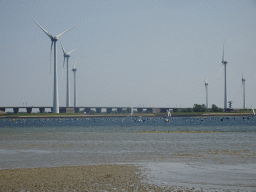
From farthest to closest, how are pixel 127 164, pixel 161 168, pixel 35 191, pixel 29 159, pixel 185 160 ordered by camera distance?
pixel 29 159
pixel 185 160
pixel 127 164
pixel 161 168
pixel 35 191

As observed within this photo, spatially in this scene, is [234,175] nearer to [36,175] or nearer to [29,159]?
[36,175]

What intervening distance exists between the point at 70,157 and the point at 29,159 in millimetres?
4248

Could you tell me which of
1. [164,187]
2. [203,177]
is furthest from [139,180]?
[203,177]

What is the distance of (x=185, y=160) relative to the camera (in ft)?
111

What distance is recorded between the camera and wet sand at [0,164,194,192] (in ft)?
71.2

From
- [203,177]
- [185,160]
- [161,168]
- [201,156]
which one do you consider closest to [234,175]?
[203,177]

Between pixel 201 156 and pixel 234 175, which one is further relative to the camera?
pixel 201 156

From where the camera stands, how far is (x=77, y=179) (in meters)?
24.3

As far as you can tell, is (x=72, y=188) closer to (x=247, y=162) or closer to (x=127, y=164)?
(x=127, y=164)

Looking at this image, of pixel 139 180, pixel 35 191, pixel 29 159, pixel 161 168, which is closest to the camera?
pixel 35 191

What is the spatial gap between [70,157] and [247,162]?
1802cm

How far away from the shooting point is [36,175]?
85.3 feet

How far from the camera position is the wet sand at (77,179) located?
71.2 feet

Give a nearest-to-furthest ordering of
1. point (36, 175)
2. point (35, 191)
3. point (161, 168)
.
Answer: point (35, 191) < point (36, 175) < point (161, 168)
